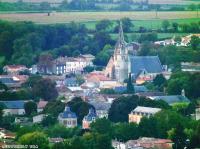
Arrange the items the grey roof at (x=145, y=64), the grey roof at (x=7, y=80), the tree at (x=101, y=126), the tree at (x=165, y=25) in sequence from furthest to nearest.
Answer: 1. the tree at (x=165, y=25)
2. the grey roof at (x=145, y=64)
3. the grey roof at (x=7, y=80)
4. the tree at (x=101, y=126)

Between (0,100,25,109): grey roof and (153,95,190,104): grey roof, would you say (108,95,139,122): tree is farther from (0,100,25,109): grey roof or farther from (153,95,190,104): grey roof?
(0,100,25,109): grey roof

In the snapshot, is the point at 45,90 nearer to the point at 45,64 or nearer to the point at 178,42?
the point at 45,64

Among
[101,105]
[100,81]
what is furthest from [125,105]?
[100,81]

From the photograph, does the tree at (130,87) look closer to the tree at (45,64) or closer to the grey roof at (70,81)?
the grey roof at (70,81)

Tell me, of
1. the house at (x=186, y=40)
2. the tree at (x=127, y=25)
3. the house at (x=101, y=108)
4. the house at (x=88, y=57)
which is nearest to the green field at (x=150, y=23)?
the tree at (x=127, y=25)

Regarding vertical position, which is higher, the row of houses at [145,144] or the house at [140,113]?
the row of houses at [145,144]

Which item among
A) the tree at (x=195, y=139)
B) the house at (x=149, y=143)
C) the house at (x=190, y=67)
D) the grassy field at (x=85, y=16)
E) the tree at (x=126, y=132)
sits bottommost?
the grassy field at (x=85, y=16)

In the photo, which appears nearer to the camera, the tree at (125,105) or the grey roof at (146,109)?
the grey roof at (146,109)
